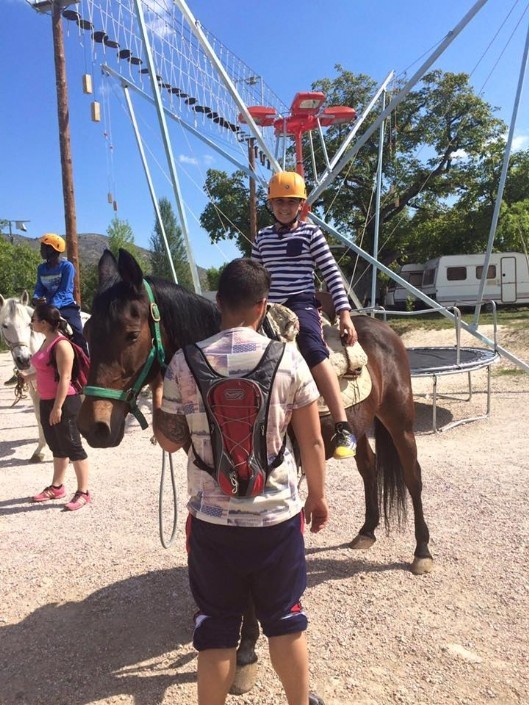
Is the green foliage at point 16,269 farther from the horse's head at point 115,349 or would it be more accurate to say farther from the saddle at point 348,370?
the horse's head at point 115,349

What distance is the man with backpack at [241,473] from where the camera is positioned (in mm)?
1590

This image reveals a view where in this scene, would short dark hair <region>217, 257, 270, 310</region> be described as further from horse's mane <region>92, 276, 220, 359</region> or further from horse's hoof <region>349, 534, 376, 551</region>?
horse's hoof <region>349, 534, 376, 551</region>

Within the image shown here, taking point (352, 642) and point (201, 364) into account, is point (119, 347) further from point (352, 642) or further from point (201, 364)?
point (352, 642)

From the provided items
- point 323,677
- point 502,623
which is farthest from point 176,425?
point 502,623

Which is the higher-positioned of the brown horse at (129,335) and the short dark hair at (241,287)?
the short dark hair at (241,287)

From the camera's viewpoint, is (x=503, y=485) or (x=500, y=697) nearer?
(x=500, y=697)

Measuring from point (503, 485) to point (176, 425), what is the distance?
13.8 feet

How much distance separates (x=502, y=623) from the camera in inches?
109

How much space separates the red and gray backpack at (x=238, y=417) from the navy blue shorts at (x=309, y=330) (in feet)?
3.35

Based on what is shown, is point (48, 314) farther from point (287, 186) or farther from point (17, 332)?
point (287, 186)

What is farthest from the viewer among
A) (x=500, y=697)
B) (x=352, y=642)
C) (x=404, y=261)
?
(x=404, y=261)

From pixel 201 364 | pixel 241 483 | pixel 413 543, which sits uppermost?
pixel 201 364

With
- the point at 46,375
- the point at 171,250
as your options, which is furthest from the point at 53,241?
the point at 171,250

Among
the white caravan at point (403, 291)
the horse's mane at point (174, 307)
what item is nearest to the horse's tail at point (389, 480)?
the horse's mane at point (174, 307)
